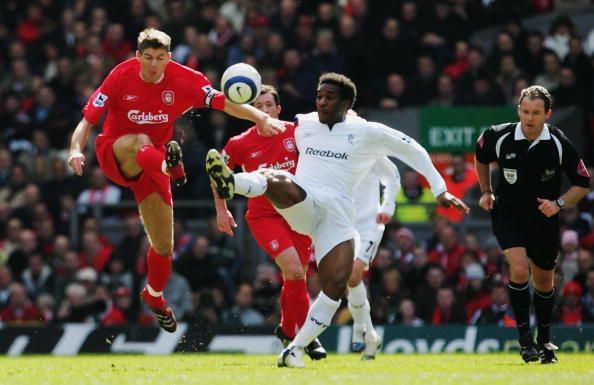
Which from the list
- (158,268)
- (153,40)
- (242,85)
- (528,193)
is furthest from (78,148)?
(528,193)

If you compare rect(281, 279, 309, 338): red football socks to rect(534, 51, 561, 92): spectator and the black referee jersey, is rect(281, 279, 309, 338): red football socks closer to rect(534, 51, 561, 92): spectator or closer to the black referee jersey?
the black referee jersey

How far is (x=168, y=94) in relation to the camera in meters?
13.5

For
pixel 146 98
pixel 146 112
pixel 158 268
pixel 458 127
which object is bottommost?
pixel 158 268

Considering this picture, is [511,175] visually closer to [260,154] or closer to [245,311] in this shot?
[260,154]

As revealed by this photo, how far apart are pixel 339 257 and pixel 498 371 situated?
5.38ft

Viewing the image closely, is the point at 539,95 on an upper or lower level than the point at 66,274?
upper

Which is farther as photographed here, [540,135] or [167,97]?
[167,97]

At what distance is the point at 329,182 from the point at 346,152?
Answer: 0.98 feet

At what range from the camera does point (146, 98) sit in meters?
13.5

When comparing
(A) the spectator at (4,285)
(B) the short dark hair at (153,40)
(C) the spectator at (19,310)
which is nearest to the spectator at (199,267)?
(C) the spectator at (19,310)

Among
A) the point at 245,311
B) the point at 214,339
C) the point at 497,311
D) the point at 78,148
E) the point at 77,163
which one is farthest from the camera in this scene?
the point at 245,311

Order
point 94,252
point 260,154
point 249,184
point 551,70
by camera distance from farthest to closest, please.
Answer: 1. point 551,70
2. point 94,252
3. point 260,154
4. point 249,184

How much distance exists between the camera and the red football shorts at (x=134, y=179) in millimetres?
13430

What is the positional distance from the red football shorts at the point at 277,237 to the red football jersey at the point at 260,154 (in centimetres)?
13
